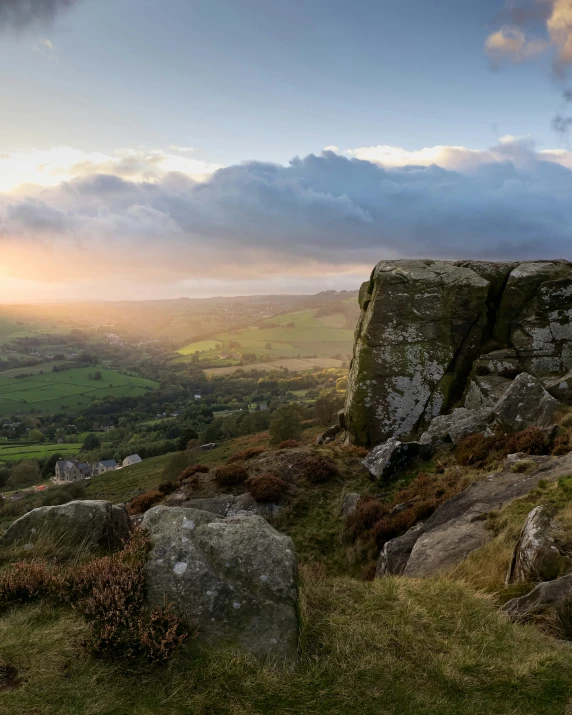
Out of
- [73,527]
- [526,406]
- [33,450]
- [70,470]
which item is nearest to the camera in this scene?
[73,527]

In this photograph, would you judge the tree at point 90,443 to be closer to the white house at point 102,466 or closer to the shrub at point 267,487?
the white house at point 102,466

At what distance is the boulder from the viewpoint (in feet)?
25.8

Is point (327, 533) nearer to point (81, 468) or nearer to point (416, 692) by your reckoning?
point (416, 692)

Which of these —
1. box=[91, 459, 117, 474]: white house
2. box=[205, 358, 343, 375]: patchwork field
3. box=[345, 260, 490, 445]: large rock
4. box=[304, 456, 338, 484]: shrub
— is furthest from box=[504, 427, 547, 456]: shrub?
box=[205, 358, 343, 375]: patchwork field

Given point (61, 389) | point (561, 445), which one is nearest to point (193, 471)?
point (561, 445)

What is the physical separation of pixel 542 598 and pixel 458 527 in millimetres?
4010

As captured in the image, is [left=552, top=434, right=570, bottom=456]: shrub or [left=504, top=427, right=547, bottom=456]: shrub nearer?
[left=552, top=434, right=570, bottom=456]: shrub

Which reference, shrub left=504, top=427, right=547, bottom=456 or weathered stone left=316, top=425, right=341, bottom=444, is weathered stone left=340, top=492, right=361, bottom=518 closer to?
shrub left=504, top=427, right=547, bottom=456

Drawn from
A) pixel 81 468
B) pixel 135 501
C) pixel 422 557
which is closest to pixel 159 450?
pixel 81 468

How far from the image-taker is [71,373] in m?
184

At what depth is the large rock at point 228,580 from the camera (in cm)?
640

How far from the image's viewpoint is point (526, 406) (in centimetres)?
1859

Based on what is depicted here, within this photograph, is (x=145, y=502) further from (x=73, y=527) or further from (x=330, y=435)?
(x=330, y=435)

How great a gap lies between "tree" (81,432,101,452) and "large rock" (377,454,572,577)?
112871 mm
